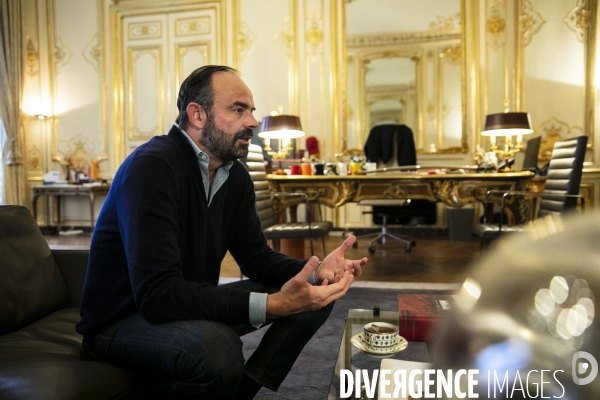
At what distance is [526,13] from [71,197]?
627cm

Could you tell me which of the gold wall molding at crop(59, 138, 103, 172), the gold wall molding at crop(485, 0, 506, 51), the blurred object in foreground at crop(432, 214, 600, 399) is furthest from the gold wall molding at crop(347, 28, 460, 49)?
the blurred object in foreground at crop(432, 214, 600, 399)

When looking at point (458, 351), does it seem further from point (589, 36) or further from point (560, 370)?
point (589, 36)

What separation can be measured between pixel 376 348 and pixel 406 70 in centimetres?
498

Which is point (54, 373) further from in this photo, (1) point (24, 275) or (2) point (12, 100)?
(2) point (12, 100)

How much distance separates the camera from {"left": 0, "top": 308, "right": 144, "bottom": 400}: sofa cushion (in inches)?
36.5

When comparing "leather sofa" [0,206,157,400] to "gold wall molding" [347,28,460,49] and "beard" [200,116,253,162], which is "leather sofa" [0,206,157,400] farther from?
"gold wall molding" [347,28,460,49]

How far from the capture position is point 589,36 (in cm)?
504

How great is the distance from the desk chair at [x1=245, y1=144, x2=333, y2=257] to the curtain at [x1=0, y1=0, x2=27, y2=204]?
4286mm

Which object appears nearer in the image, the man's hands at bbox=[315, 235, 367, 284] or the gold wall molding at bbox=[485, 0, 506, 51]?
the man's hands at bbox=[315, 235, 367, 284]

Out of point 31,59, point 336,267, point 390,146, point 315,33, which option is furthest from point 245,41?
point 336,267

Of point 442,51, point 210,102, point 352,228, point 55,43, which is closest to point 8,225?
point 210,102

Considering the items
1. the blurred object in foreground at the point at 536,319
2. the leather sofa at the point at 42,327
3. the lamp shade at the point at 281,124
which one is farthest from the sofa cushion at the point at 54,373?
the lamp shade at the point at 281,124

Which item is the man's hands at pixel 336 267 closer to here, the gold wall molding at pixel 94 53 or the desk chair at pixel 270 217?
the desk chair at pixel 270 217

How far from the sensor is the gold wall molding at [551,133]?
5090 millimetres
